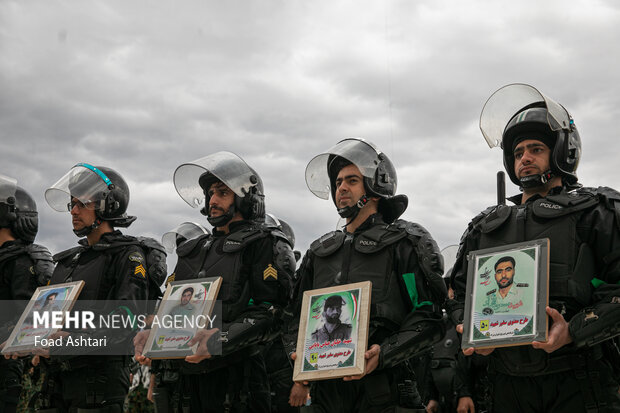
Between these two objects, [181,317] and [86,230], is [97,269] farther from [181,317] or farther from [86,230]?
[181,317]

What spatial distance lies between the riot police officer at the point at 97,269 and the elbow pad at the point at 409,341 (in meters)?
3.34

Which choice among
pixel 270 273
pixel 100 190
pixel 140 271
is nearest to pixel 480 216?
pixel 270 273

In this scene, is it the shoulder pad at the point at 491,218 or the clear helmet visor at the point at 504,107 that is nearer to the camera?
the shoulder pad at the point at 491,218

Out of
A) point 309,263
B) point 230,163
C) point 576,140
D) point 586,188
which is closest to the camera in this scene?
point 586,188

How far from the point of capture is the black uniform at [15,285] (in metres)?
8.72

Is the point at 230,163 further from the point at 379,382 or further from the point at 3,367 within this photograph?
the point at 3,367

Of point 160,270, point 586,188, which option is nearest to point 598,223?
point 586,188

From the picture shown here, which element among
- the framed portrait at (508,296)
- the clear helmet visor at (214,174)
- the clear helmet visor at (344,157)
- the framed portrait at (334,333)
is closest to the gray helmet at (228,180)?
the clear helmet visor at (214,174)

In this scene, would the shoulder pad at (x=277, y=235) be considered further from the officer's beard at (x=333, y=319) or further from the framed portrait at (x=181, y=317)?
the officer's beard at (x=333, y=319)

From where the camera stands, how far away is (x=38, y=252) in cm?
916

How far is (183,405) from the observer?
6.39m

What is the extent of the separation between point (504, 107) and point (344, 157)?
4.99ft

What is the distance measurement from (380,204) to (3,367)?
18.5ft

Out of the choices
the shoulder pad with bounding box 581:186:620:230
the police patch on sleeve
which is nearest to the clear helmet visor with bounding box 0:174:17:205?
the police patch on sleeve
